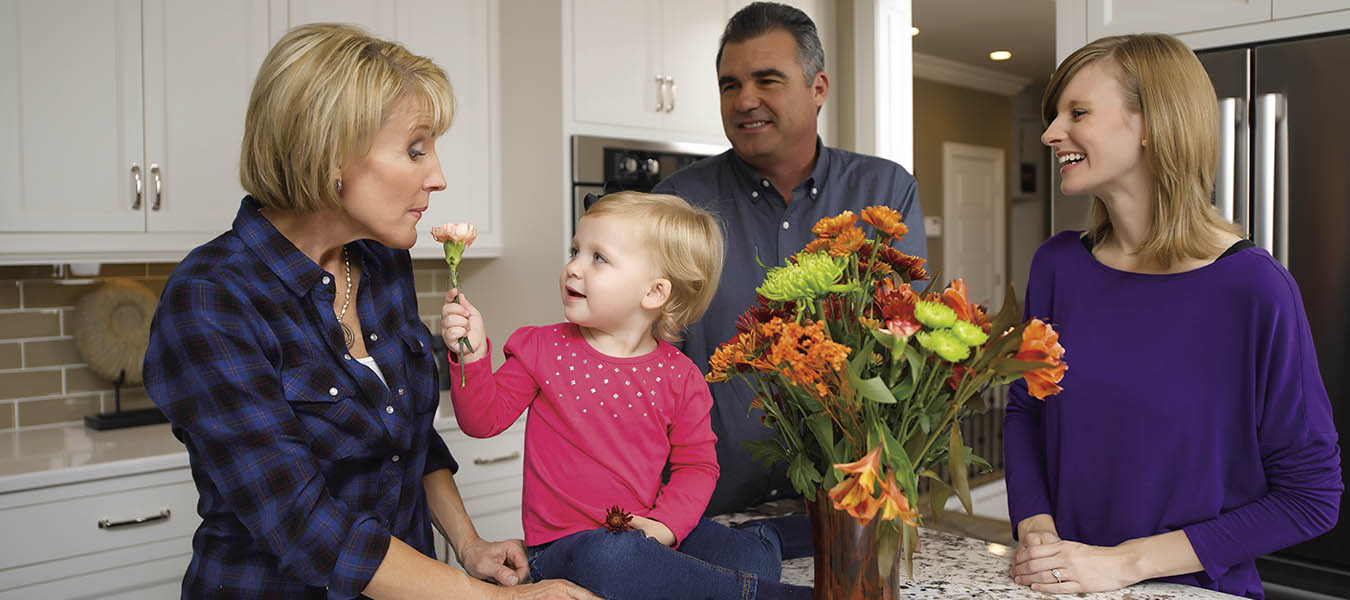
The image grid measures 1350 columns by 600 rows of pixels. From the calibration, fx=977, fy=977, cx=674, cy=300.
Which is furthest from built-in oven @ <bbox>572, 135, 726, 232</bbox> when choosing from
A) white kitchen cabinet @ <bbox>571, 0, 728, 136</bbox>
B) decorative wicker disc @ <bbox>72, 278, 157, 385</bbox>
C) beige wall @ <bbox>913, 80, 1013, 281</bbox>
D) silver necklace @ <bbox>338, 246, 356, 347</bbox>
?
beige wall @ <bbox>913, 80, 1013, 281</bbox>

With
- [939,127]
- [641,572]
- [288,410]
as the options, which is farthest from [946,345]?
[939,127]

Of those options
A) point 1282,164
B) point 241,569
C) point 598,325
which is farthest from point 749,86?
point 1282,164

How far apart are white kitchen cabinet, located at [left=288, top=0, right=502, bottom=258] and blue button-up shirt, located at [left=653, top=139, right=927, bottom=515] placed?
1.41 metres

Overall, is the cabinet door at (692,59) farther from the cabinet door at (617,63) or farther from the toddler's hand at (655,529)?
the toddler's hand at (655,529)

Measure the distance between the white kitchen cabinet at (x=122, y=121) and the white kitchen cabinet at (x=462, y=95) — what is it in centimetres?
45

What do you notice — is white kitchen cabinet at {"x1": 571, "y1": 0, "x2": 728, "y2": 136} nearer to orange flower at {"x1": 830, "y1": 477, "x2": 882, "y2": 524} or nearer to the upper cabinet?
the upper cabinet

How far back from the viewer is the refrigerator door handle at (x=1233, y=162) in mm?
2553

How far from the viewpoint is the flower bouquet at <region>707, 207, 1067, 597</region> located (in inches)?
33.3

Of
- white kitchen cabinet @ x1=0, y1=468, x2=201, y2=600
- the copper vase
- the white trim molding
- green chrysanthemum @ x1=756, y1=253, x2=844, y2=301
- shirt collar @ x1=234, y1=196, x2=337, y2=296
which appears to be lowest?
white kitchen cabinet @ x1=0, y1=468, x2=201, y2=600

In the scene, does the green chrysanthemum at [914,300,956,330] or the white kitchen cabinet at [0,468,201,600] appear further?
the white kitchen cabinet at [0,468,201,600]

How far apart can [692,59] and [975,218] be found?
6031 mm

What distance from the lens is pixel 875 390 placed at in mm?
855

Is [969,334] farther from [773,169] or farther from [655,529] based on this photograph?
[773,169]

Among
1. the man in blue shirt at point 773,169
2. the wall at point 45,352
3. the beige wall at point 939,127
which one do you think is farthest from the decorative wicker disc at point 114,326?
the beige wall at point 939,127
